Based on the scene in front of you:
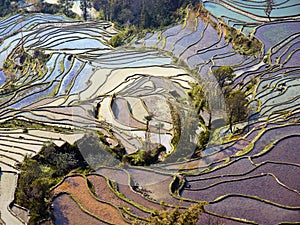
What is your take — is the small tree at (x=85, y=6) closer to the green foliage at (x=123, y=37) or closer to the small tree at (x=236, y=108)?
the green foliage at (x=123, y=37)

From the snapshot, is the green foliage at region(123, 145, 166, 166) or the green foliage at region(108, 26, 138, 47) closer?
the green foliage at region(123, 145, 166, 166)

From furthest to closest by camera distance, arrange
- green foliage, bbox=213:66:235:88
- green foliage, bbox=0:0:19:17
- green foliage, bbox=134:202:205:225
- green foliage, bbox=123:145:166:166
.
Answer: green foliage, bbox=0:0:19:17
green foliage, bbox=213:66:235:88
green foliage, bbox=123:145:166:166
green foliage, bbox=134:202:205:225

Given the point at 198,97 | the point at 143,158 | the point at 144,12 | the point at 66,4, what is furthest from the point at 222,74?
the point at 66,4

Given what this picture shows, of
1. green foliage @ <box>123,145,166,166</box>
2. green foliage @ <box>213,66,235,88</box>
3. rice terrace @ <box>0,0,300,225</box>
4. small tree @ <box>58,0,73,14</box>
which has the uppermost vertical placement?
small tree @ <box>58,0,73,14</box>

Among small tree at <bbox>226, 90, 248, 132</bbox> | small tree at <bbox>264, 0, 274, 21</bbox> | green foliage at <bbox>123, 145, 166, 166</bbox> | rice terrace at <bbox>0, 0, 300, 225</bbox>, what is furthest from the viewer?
small tree at <bbox>264, 0, 274, 21</bbox>

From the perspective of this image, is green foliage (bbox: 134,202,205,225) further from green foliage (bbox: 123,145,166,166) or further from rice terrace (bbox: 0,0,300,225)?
green foliage (bbox: 123,145,166,166)

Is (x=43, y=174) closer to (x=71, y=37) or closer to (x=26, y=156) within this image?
(x=26, y=156)

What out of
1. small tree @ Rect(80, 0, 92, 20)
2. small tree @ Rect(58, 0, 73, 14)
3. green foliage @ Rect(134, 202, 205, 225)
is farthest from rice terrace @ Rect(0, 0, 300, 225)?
small tree @ Rect(58, 0, 73, 14)

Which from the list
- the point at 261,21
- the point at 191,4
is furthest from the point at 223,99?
the point at 191,4
